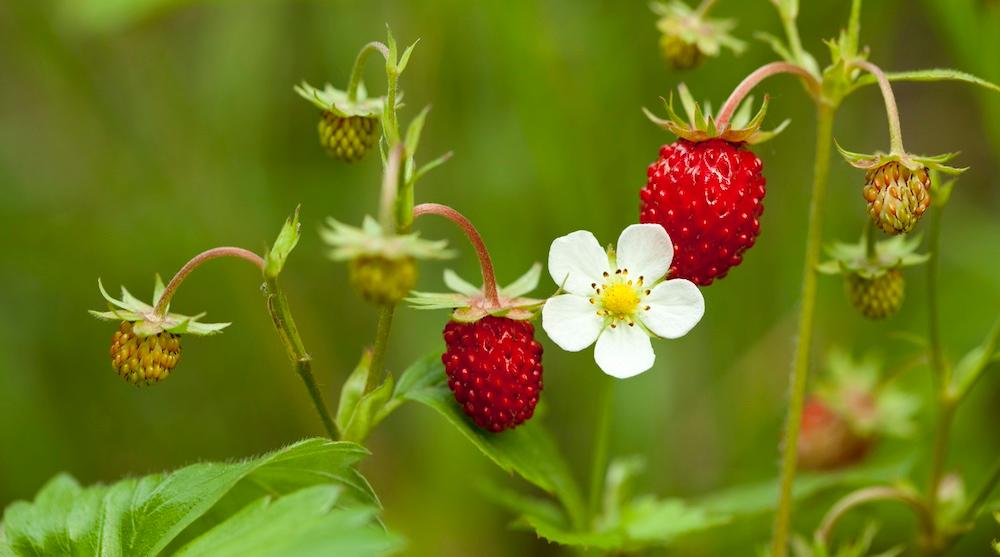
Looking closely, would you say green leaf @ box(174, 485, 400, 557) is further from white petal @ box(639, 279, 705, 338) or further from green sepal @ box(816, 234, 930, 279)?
green sepal @ box(816, 234, 930, 279)

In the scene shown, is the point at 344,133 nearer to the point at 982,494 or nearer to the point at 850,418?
the point at 982,494

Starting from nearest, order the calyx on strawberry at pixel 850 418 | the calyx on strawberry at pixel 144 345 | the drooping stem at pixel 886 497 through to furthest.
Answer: the calyx on strawberry at pixel 144 345, the drooping stem at pixel 886 497, the calyx on strawberry at pixel 850 418

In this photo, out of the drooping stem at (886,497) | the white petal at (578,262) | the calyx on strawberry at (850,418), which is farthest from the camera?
the calyx on strawberry at (850,418)

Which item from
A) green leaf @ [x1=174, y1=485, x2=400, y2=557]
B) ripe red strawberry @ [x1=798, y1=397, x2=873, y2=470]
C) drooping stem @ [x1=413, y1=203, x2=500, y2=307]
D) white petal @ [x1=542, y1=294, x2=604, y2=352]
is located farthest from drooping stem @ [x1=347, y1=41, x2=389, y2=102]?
ripe red strawberry @ [x1=798, y1=397, x2=873, y2=470]

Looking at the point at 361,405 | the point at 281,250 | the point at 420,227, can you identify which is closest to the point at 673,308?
the point at 361,405

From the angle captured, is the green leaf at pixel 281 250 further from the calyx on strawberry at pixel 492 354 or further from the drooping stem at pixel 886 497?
the drooping stem at pixel 886 497

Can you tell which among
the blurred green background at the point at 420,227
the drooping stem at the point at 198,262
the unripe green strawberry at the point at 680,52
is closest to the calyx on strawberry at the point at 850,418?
the blurred green background at the point at 420,227

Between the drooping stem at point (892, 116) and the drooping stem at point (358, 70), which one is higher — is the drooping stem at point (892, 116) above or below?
below

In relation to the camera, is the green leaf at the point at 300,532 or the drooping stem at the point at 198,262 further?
the drooping stem at the point at 198,262
